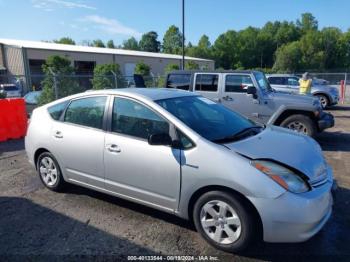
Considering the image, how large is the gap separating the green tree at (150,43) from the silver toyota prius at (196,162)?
403 ft

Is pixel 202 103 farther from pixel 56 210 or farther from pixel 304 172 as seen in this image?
pixel 56 210

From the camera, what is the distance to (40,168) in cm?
500

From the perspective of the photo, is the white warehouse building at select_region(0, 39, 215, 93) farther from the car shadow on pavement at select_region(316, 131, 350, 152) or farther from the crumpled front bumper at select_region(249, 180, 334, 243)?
the crumpled front bumper at select_region(249, 180, 334, 243)

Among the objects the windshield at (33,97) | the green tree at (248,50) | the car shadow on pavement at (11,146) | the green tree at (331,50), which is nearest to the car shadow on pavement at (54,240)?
the car shadow on pavement at (11,146)

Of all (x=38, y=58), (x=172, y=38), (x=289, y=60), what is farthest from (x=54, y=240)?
(x=172, y=38)

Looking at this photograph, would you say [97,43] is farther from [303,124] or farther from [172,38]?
[303,124]

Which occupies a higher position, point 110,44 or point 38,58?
point 110,44

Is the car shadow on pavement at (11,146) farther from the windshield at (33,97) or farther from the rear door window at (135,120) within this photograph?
the windshield at (33,97)

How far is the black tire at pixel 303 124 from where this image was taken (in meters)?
7.59

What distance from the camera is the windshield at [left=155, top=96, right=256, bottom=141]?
3688 mm

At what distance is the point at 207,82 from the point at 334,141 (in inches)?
142

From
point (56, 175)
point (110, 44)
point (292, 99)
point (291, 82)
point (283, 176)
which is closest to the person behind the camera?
point (283, 176)

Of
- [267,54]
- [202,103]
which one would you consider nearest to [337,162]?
[202,103]

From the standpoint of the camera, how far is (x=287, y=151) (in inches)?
136
